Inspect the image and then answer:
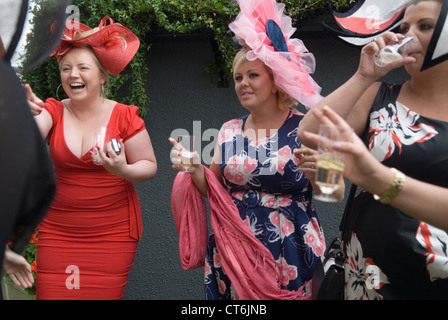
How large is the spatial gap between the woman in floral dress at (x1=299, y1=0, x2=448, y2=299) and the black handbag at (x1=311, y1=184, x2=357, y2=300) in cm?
7

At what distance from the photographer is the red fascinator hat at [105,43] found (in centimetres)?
289

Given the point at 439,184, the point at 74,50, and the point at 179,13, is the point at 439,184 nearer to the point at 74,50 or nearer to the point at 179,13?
the point at 74,50

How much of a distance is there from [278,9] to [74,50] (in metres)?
1.22

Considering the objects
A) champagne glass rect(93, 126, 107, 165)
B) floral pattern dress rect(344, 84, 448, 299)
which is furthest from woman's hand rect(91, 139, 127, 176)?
floral pattern dress rect(344, 84, 448, 299)

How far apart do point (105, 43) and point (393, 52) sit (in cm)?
181

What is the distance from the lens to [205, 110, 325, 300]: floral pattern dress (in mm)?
2588

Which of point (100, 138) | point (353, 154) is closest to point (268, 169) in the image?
point (100, 138)

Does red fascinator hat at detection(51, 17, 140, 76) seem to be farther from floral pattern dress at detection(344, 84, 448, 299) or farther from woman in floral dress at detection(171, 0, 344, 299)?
floral pattern dress at detection(344, 84, 448, 299)

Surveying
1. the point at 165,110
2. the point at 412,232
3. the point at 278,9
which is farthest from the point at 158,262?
the point at 412,232

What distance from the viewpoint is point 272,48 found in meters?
2.68

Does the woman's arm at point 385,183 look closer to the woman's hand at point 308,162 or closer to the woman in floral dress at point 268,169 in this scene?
the woman's hand at point 308,162

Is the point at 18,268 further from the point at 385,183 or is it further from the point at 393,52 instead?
the point at 393,52

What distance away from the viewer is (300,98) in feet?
8.65

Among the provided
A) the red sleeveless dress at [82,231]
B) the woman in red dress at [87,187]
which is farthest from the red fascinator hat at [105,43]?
the red sleeveless dress at [82,231]
